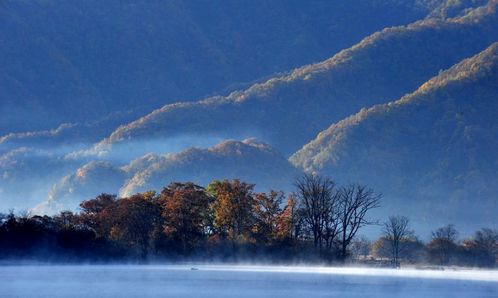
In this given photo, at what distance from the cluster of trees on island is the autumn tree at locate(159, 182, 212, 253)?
71 mm

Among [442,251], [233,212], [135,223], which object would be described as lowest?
→ [135,223]

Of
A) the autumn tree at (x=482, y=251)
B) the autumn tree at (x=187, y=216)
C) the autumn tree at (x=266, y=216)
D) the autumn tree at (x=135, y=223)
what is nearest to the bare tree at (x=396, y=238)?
the autumn tree at (x=482, y=251)

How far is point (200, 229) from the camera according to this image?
84.6 meters

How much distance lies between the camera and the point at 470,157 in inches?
7741

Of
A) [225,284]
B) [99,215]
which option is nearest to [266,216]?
[99,215]

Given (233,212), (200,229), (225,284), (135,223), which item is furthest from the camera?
(200,229)

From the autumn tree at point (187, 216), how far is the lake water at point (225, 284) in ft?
48.5

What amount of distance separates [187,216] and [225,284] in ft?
104

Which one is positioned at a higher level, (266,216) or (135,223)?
(266,216)

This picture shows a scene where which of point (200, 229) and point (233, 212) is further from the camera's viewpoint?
point (200, 229)

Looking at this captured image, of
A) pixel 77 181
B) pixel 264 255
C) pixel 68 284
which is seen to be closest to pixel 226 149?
pixel 77 181

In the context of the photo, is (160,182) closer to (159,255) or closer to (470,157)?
(470,157)

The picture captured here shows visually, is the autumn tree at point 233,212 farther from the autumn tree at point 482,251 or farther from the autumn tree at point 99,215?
the autumn tree at point 482,251

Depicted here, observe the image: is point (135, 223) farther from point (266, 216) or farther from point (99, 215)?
point (266, 216)
